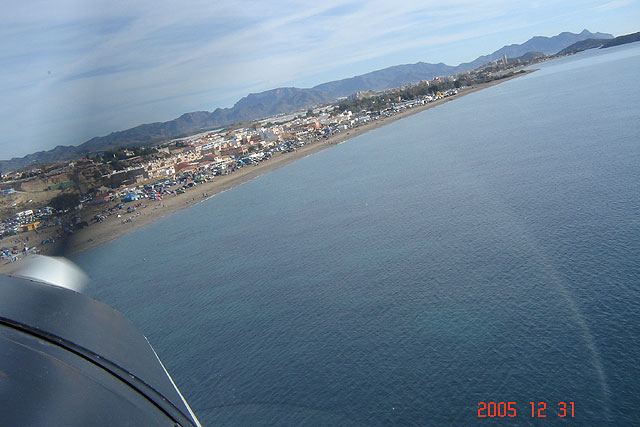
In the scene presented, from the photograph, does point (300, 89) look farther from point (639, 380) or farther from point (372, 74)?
point (639, 380)

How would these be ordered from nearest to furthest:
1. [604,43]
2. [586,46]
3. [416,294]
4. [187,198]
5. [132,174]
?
1. [416,294]
2. [132,174]
3. [187,198]
4. [604,43]
5. [586,46]

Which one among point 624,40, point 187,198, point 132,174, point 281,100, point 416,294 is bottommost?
point 416,294

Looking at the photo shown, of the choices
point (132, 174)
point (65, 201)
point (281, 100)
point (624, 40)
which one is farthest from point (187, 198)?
point (281, 100)

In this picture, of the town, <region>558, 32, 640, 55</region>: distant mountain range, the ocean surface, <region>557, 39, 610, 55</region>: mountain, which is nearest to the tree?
the town

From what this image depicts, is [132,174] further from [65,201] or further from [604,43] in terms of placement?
[604,43]

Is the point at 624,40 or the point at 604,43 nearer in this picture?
the point at 624,40

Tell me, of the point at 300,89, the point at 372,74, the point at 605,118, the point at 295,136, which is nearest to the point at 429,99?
the point at 295,136

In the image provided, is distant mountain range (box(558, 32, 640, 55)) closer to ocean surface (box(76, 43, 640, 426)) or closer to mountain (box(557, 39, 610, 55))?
mountain (box(557, 39, 610, 55))
